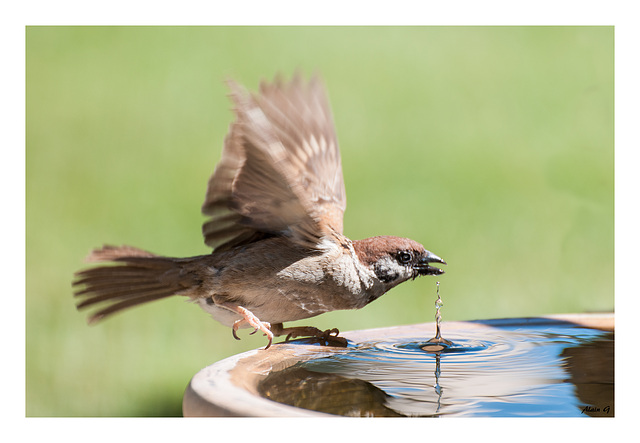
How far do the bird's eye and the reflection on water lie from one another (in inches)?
12.5

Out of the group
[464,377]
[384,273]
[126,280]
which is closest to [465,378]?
[464,377]

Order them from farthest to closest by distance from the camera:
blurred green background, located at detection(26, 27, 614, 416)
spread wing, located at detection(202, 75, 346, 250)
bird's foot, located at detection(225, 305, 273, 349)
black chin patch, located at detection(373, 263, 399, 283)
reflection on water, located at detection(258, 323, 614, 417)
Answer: blurred green background, located at detection(26, 27, 614, 416)
black chin patch, located at detection(373, 263, 399, 283)
bird's foot, located at detection(225, 305, 273, 349)
spread wing, located at detection(202, 75, 346, 250)
reflection on water, located at detection(258, 323, 614, 417)

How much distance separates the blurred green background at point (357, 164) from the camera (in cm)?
390

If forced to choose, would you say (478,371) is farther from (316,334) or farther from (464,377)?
(316,334)

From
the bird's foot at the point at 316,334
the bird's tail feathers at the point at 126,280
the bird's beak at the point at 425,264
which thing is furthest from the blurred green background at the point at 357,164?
the bird's beak at the point at 425,264

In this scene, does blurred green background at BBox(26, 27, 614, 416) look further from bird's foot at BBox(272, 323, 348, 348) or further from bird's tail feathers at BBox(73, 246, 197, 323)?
bird's foot at BBox(272, 323, 348, 348)

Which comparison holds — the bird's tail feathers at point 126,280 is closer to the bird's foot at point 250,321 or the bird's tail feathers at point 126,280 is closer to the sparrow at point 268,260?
the sparrow at point 268,260

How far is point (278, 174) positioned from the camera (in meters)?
2.29

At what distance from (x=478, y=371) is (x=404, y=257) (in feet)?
2.25

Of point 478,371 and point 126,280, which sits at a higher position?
point 126,280

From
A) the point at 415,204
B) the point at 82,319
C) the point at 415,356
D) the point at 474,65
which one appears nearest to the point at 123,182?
the point at 82,319

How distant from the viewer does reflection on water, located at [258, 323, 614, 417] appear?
1666mm

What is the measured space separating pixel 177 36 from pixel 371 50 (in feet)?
4.21

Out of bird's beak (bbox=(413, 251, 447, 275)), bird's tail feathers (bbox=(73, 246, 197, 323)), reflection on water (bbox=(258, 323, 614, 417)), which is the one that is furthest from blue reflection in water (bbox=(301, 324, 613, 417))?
bird's tail feathers (bbox=(73, 246, 197, 323))
